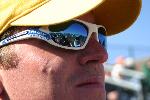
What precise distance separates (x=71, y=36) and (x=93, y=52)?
0.46 feet

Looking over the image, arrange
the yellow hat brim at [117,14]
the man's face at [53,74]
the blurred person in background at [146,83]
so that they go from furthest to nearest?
1. the blurred person in background at [146,83]
2. the yellow hat brim at [117,14]
3. the man's face at [53,74]

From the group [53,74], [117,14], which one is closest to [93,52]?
[53,74]

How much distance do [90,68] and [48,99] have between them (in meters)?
0.27

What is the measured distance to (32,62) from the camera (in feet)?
7.53

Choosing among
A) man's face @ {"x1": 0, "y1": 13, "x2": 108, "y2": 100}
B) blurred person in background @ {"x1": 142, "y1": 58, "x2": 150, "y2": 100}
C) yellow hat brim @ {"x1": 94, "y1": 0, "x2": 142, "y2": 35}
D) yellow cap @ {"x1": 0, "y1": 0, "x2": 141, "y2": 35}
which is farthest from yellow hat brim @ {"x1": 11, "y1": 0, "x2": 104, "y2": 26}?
blurred person in background @ {"x1": 142, "y1": 58, "x2": 150, "y2": 100}

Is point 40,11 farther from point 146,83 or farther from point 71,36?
point 146,83

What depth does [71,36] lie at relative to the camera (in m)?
2.37

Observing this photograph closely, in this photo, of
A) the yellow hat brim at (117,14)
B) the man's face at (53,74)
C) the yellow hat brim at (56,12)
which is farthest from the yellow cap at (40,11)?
the yellow hat brim at (117,14)

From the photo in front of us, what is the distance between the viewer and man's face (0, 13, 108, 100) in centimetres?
224

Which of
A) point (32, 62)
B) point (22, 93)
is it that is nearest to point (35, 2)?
point (32, 62)

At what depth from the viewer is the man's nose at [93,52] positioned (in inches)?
91.1

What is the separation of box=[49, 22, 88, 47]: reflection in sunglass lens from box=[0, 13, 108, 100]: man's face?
0.14ft

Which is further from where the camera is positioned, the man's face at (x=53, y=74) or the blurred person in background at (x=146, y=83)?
the blurred person in background at (x=146, y=83)

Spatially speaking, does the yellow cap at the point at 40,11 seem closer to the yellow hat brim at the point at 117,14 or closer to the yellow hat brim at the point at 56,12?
the yellow hat brim at the point at 56,12
